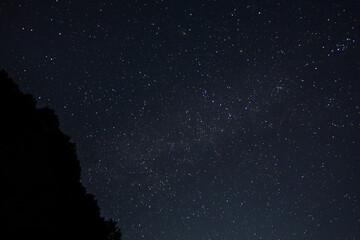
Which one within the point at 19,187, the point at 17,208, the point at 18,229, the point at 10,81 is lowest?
Answer: the point at 18,229

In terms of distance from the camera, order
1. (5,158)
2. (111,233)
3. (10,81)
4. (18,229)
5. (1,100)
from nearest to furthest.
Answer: (18,229) → (5,158) → (1,100) → (10,81) → (111,233)

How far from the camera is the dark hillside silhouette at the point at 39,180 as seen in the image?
3844 millimetres

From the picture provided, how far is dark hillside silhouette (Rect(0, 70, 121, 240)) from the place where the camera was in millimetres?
3844

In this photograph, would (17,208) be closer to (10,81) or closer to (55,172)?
(55,172)

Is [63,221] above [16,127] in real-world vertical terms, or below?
below

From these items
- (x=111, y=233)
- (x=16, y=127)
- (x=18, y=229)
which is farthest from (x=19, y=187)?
(x=111, y=233)

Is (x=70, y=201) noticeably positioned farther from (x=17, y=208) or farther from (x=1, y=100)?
(x=1, y=100)

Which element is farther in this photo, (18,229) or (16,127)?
A: (16,127)

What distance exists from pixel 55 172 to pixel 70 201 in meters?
0.74

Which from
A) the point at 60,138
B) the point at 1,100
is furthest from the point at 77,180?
the point at 1,100

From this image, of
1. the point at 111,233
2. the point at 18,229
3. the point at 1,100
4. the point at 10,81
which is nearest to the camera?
the point at 18,229

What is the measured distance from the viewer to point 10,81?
181 inches

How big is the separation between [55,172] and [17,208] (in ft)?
4.62

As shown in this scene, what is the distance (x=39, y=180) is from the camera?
4.56 m
